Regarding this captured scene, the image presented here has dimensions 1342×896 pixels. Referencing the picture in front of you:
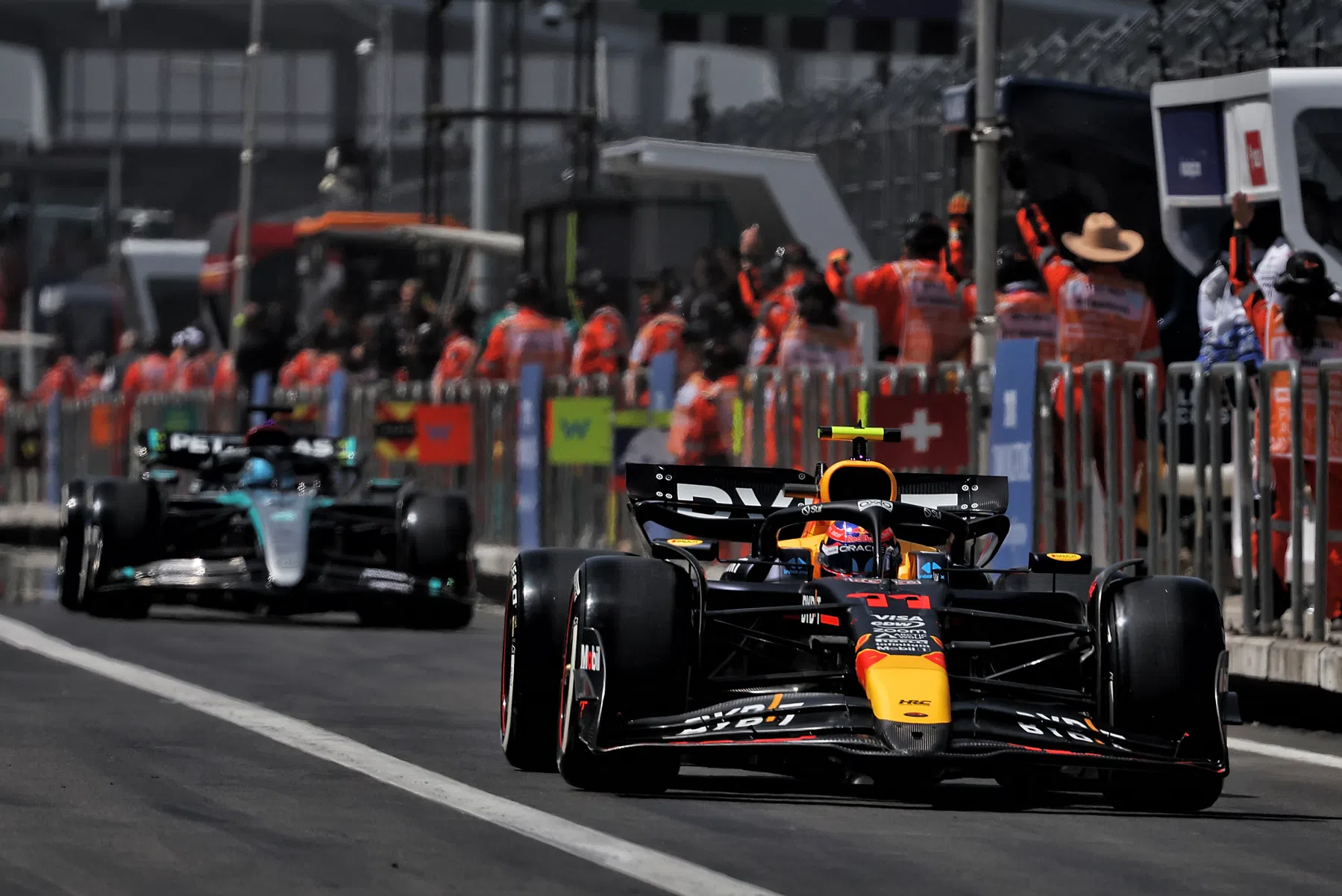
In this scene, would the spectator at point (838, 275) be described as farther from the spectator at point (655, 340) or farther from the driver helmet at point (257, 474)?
the driver helmet at point (257, 474)

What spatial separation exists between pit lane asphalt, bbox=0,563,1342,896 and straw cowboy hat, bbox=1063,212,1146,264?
435cm

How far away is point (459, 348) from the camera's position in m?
24.4

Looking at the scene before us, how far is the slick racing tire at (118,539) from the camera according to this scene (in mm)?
17859

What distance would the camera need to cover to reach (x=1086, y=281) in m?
15.5

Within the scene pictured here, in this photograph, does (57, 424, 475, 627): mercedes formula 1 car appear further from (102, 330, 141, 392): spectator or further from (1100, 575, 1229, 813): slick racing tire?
(102, 330, 141, 392): spectator

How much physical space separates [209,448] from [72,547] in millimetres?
1088

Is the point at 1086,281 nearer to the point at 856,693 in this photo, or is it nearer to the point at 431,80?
the point at 856,693

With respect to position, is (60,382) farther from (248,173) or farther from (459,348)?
(459,348)

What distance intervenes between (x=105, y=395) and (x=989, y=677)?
26299 millimetres

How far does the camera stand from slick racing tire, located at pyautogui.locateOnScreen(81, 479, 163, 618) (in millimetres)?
17859

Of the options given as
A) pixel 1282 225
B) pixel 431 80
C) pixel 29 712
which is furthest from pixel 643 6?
pixel 29 712

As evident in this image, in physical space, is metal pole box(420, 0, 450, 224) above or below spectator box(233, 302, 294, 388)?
above

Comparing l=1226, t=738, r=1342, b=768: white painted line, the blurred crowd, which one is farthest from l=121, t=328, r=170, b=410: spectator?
l=1226, t=738, r=1342, b=768: white painted line

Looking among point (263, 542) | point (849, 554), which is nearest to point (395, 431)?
point (263, 542)
